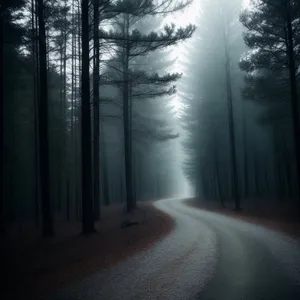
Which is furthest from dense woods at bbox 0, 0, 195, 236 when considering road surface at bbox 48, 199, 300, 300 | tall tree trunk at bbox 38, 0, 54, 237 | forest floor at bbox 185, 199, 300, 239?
forest floor at bbox 185, 199, 300, 239

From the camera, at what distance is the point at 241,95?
59.6 feet

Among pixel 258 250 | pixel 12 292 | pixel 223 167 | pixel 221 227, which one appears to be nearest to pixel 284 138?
pixel 223 167

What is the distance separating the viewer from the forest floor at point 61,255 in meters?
7.00

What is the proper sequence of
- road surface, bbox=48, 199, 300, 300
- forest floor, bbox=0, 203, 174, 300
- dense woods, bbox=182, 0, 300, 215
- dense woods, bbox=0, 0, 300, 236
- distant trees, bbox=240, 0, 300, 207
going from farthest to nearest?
1. dense woods, bbox=182, 0, 300, 215
2. distant trees, bbox=240, 0, 300, 207
3. dense woods, bbox=0, 0, 300, 236
4. forest floor, bbox=0, 203, 174, 300
5. road surface, bbox=48, 199, 300, 300

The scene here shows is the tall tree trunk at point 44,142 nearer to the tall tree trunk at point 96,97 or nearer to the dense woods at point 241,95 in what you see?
the tall tree trunk at point 96,97

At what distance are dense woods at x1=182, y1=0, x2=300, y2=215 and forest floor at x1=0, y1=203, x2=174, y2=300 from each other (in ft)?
31.2

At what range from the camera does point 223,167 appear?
34.6 metres

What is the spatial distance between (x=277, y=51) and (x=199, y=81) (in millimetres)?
15339

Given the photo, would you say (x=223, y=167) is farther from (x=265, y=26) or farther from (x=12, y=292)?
(x=12, y=292)

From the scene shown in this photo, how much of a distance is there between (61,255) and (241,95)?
13836 mm

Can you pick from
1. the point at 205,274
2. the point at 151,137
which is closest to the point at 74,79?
the point at 151,137

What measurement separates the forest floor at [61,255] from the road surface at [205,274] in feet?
1.99

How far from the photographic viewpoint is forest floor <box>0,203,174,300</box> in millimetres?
6996

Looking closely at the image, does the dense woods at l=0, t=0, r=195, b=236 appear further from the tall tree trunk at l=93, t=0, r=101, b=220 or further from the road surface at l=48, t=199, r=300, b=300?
the road surface at l=48, t=199, r=300, b=300
